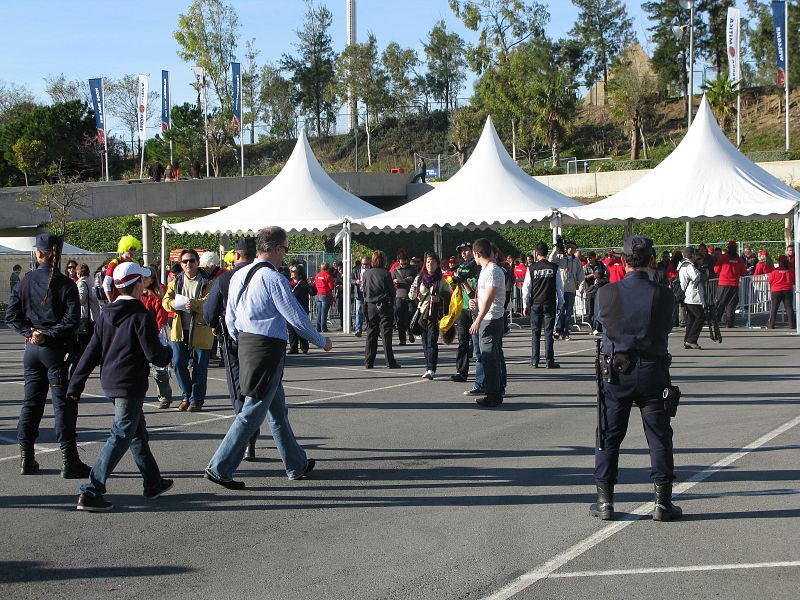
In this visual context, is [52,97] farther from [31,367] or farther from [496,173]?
[31,367]

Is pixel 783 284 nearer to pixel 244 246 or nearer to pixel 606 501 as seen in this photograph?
pixel 244 246

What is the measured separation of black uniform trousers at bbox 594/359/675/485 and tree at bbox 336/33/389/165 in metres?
64.7

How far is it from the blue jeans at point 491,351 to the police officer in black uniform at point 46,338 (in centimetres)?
482

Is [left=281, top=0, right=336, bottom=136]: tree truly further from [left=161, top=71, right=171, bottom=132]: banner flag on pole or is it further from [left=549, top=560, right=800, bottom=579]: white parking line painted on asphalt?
[left=549, top=560, right=800, bottom=579]: white parking line painted on asphalt

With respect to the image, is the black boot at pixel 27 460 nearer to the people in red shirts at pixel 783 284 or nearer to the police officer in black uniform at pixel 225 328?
the police officer in black uniform at pixel 225 328

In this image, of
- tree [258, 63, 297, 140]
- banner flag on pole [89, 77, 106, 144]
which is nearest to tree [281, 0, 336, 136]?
tree [258, 63, 297, 140]

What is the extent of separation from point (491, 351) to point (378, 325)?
455cm

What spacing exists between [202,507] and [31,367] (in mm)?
2068

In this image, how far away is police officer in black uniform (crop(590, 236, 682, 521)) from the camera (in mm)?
5977

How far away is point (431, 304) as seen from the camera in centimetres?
1335

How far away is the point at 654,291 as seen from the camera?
19.9 feet

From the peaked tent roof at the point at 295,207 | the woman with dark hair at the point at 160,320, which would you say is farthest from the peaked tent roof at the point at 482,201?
the woman with dark hair at the point at 160,320

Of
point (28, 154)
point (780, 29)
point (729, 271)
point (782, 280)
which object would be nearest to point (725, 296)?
point (729, 271)

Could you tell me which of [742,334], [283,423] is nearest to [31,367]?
[283,423]
